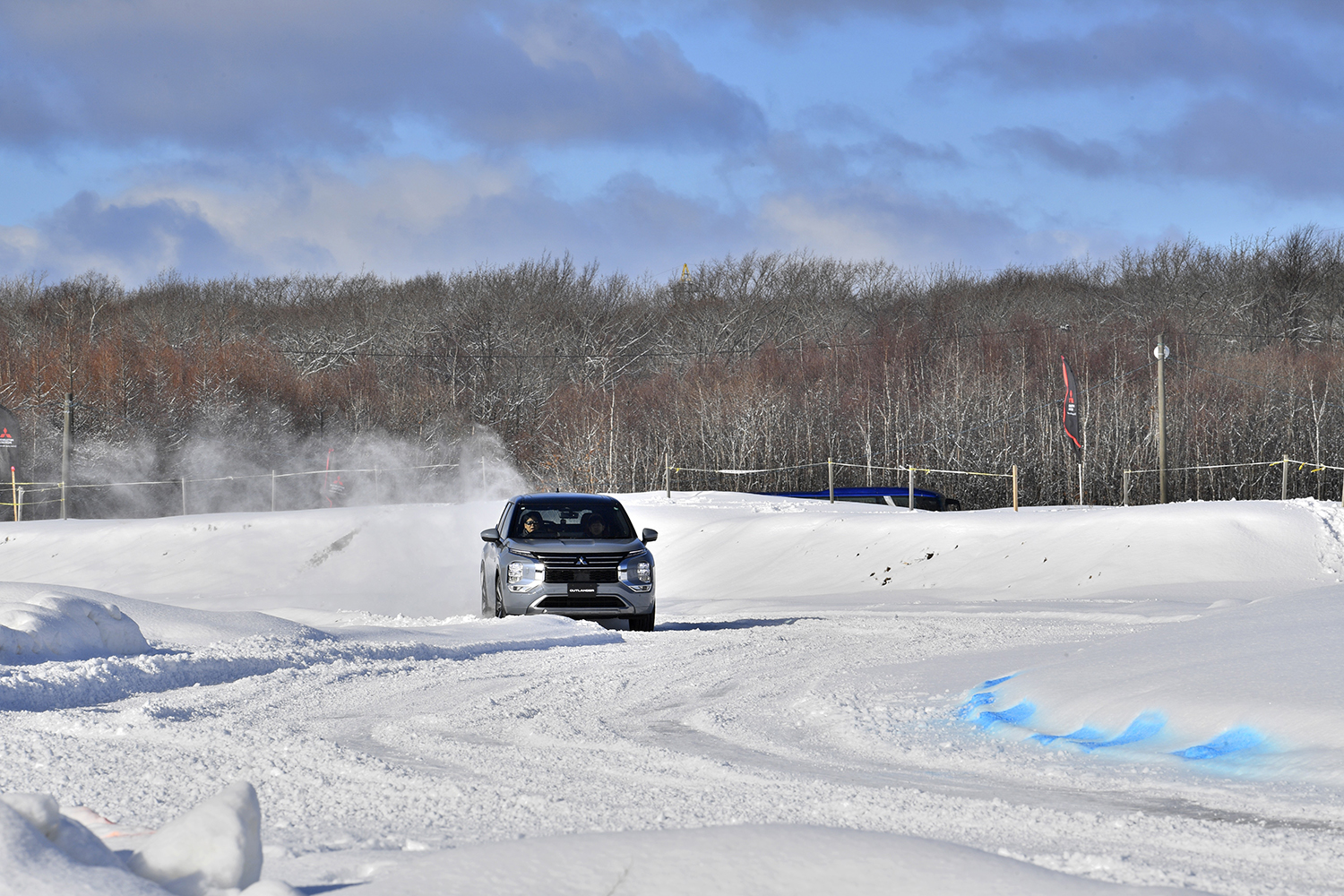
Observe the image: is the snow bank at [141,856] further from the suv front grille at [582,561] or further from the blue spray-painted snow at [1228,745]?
the suv front grille at [582,561]

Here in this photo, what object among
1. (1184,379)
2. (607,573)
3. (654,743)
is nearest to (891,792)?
(654,743)

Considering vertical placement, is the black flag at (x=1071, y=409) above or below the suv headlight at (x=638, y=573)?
above

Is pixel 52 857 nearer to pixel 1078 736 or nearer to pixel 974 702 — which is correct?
pixel 1078 736

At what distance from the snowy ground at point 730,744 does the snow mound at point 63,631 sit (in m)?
0.04

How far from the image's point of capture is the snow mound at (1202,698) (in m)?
6.95

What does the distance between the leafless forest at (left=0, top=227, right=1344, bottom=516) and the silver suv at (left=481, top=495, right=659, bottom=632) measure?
28.9m

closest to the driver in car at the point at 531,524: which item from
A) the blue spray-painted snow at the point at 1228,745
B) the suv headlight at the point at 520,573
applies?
the suv headlight at the point at 520,573

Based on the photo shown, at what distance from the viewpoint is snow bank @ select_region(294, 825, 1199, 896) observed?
391 centimetres

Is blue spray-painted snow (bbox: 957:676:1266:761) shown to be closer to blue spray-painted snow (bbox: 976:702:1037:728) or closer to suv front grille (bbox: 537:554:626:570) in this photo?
blue spray-painted snow (bbox: 976:702:1037:728)

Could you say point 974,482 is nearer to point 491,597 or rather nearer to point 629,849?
point 491,597

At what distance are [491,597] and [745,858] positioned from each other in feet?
39.0

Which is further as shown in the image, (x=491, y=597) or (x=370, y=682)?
(x=491, y=597)

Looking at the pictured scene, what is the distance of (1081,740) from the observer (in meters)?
7.77

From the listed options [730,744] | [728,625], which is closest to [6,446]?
[728,625]
